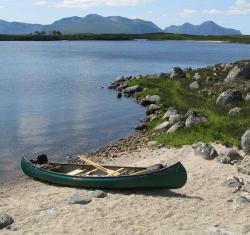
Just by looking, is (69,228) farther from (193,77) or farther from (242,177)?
(193,77)

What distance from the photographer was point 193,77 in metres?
63.3

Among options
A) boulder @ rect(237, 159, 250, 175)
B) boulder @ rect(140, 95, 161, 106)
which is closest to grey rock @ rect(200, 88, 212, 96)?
boulder @ rect(140, 95, 161, 106)

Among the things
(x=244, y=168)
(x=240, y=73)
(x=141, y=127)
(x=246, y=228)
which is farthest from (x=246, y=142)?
(x=240, y=73)

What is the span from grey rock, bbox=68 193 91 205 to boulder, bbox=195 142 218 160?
328 inches

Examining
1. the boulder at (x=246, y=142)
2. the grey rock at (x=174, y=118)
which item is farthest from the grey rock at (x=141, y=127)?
the boulder at (x=246, y=142)

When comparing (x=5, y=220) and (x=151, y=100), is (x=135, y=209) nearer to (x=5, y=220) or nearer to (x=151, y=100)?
(x=5, y=220)

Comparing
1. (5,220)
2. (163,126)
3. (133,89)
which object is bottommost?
(133,89)

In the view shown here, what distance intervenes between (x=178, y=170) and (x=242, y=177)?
13.0 feet

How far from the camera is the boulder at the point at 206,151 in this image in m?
26.4

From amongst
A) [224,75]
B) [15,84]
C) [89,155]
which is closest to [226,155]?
[89,155]

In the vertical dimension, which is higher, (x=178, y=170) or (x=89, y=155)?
(x=178, y=170)

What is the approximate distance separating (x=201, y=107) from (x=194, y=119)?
7.77 metres

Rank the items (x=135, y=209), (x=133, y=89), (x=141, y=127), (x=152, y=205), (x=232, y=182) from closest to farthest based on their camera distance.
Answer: (x=135, y=209)
(x=152, y=205)
(x=232, y=182)
(x=141, y=127)
(x=133, y=89)

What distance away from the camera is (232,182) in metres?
22.4
